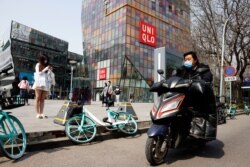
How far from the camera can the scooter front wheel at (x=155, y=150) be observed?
3582 millimetres

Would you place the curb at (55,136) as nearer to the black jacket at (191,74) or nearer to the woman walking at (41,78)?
the woman walking at (41,78)

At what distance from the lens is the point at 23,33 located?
52750 mm

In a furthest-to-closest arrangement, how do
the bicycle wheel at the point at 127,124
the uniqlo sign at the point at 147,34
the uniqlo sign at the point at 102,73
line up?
the uniqlo sign at the point at 102,73 < the uniqlo sign at the point at 147,34 < the bicycle wheel at the point at 127,124

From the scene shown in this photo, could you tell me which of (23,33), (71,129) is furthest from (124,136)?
(23,33)

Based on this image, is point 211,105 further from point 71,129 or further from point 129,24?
point 129,24

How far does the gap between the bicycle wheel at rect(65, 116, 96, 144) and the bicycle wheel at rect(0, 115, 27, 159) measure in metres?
1.06

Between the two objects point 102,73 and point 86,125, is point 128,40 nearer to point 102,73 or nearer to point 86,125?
point 102,73

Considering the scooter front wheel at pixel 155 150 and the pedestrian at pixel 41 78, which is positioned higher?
the pedestrian at pixel 41 78

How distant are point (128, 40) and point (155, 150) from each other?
36.9 metres

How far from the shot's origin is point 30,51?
54875mm

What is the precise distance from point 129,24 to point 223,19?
898 inches

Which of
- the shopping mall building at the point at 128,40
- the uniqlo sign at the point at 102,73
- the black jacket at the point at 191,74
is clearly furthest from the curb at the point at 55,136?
the uniqlo sign at the point at 102,73

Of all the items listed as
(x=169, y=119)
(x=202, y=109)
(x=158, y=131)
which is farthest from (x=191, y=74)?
(x=158, y=131)

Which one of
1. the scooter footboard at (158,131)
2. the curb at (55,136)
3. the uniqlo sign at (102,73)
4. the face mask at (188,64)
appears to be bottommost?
the curb at (55,136)
